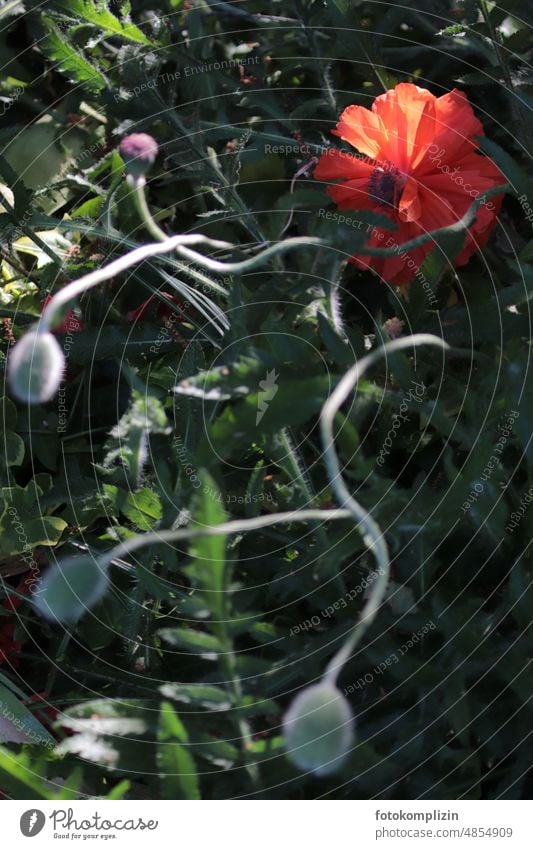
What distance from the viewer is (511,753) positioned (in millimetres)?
499

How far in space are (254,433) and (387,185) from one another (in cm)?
23

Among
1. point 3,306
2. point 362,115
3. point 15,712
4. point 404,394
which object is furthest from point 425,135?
point 15,712

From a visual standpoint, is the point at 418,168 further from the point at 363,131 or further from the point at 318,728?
the point at 318,728

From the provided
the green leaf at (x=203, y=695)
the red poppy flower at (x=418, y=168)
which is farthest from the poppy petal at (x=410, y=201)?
the green leaf at (x=203, y=695)

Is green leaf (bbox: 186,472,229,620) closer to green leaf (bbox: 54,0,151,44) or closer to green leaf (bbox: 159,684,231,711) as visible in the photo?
green leaf (bbox: 159,684,231,711)

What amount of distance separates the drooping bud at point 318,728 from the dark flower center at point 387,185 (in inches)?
12.7

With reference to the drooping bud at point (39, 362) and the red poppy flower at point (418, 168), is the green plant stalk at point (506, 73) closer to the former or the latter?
the red poppy flower at point (418, 168)

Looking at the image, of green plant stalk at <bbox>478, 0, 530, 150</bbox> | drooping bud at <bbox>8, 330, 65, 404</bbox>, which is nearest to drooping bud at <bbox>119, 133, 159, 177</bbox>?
drooping bud at <bbox>8, 330, 65, 404</bbox>

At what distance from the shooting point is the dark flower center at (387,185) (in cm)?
60

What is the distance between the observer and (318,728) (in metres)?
0.40

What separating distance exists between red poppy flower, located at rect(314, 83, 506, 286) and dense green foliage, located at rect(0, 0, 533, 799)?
23mm

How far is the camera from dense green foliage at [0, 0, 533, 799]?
0.49 metres

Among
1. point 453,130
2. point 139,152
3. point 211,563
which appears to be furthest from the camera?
point 453,130

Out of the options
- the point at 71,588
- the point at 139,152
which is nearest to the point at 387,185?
the point at 139,152
